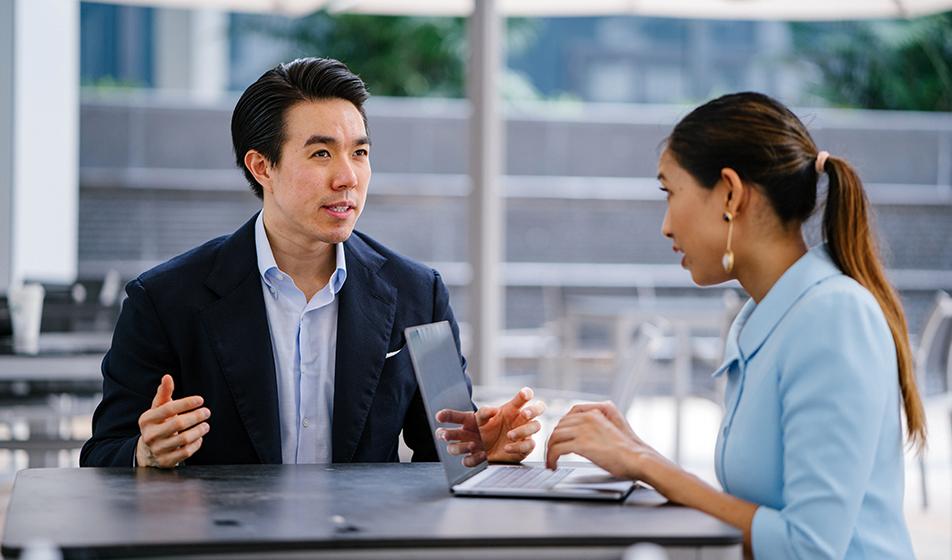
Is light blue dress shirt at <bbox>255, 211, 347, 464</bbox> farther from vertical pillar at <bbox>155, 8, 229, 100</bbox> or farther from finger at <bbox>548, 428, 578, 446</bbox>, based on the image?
vertical pillar at <bbox>155, 8, 229, 100</bbox>

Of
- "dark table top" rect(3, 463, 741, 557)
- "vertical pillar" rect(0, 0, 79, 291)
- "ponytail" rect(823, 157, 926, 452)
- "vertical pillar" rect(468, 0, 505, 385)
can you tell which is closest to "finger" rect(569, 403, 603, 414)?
"dark table top" rect(3, 463, 741, 557)

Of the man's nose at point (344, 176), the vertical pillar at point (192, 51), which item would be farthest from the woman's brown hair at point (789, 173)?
the vertical pillar at point (192, 51)

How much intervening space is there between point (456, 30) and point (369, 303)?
36.2ft

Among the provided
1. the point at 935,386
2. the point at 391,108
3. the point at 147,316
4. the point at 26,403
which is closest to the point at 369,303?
the point at 147,316

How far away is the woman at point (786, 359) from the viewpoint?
4.77 feet

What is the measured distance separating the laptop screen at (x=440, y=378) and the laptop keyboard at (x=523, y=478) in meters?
0.03

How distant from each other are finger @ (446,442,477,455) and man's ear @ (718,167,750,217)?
445 millimetres

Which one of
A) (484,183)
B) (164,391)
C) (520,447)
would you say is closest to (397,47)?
(484,183)

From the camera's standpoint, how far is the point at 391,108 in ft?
30.2

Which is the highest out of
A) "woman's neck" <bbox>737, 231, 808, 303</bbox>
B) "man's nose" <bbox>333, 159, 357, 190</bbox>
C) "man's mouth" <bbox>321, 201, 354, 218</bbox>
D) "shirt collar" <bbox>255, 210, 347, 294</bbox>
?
"man's nose" <bbox>333, 159, 357, 190</bbox>

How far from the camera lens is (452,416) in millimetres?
1650

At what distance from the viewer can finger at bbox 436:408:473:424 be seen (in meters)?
1.62

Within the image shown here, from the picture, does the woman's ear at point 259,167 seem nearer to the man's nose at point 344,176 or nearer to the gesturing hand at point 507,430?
the man's nose at point 344,176

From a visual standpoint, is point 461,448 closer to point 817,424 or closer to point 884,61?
point 817,424
